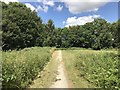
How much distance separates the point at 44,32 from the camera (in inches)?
2778

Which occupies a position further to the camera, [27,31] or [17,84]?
[27,31]

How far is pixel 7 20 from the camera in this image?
163 feet

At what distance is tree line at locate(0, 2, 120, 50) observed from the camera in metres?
50.2

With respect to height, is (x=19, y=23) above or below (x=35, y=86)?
above

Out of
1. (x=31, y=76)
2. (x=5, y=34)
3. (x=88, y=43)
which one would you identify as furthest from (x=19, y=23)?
(x=31, y=76)

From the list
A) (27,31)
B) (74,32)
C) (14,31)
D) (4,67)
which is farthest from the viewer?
(74,32)

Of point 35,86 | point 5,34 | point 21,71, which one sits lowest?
point 35,86

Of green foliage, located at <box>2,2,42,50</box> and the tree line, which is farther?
the tree line

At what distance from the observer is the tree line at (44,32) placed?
50.2 metres

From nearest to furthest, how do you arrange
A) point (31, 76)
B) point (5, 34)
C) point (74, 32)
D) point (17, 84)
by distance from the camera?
1. point (17, 84)
2. point (31, 76)
3. point (5, 34)
4. point (74, 32)

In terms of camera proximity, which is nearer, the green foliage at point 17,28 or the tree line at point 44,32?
the green foliage at point 17,28

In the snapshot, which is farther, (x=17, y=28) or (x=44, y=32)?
(x=44, y=32)

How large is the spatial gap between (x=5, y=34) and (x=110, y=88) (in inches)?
1535

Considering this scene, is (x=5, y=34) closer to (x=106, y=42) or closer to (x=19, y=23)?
(x=19, y=23)
